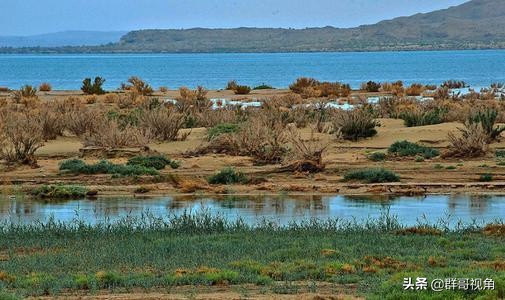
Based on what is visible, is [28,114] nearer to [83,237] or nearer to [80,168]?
[80,168]

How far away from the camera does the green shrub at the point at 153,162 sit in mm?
26297

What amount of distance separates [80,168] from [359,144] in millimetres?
9468

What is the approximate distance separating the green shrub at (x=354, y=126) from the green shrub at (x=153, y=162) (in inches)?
272

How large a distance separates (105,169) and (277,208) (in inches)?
275

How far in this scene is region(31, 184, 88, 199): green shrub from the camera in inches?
882

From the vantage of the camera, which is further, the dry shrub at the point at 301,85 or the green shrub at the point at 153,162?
the dry shrub at the point at 301,85

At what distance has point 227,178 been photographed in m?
23.9

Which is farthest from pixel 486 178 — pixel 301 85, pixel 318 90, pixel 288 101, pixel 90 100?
pixel 301 85

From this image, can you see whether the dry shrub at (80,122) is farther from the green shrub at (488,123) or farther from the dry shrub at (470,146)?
the green shrub at (488,123)

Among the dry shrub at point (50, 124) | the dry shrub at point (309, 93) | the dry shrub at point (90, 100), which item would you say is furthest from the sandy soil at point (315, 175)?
the dry shrub at point (309, 93)

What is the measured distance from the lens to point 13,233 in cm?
1600

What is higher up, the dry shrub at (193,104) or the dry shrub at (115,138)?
the dry shrub at (115,138)

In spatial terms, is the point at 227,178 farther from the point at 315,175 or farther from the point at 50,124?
the point at 50,124

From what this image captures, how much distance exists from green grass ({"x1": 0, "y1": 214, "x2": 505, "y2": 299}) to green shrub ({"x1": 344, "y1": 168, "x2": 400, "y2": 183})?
6361 mm
